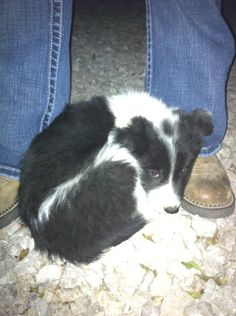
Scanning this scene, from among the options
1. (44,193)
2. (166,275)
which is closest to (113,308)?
(166,275)

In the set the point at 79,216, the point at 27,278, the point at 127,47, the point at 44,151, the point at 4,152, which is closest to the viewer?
the point at 79,216

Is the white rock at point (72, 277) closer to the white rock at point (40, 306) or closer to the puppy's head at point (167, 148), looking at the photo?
the white rock at point (40, 306)

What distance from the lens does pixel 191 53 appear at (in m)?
2.18

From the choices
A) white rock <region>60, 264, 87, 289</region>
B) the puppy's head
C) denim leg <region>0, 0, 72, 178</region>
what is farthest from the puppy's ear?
white rock <region>60, 264, 87, 289</region>

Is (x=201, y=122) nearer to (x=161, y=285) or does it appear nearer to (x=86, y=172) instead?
(x=86, y=172)

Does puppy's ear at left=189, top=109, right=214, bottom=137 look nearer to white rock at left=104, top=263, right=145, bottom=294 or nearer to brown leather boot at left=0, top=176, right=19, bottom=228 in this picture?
white rock at left=104, top=263, right=145, bottom=294

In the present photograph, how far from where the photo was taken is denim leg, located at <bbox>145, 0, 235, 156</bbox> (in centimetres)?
207

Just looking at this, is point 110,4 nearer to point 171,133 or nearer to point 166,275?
point 171,133

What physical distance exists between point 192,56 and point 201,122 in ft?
1.32

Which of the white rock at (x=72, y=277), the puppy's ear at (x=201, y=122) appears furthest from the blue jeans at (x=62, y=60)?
the white rock at (x=72, y=277)

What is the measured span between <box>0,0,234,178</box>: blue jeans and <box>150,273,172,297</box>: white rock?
3.10 ft

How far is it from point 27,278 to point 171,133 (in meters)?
1.17

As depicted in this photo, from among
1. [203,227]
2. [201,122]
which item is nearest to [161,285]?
[203,227]

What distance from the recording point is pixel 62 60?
217cm
